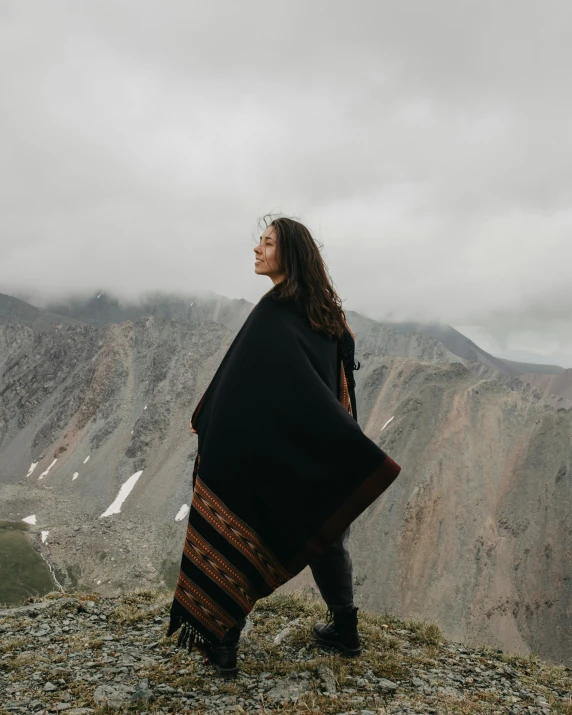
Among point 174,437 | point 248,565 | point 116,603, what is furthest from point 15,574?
point 248,565

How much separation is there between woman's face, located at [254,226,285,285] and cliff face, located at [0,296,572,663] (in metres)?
19.9

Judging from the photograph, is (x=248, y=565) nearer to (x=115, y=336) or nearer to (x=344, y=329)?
(x=344, y=329)

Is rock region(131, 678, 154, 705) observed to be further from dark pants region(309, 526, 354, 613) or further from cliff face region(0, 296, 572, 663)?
cliff face region(0, 296, 572, 663)

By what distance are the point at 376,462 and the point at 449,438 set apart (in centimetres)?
5062

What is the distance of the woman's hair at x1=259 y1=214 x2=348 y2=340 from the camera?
438cm

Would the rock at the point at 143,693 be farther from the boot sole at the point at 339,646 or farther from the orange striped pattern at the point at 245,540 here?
the boot sole at the point at 339,646

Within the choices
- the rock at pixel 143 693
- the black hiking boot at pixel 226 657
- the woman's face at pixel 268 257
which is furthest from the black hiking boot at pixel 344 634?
the woman's face at pixel 268 257

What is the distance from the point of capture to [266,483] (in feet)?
13.1

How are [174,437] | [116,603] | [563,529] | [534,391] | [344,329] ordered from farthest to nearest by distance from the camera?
[534,391], [174,437], [563,529], [116,603], [344,329]

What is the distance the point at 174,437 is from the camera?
247 feet

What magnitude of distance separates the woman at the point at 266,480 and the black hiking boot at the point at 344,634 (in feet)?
2.21

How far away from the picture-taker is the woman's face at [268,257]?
4.51 m

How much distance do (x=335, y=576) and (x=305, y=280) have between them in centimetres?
269

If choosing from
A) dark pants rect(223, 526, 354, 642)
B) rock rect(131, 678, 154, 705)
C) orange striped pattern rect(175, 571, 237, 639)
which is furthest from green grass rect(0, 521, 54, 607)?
dark pants rect(223, 526, 354, 642)
